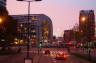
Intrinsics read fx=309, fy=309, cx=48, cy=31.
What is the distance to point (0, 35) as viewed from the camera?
7862 centimetres

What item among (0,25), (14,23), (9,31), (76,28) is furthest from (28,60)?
(76,28)

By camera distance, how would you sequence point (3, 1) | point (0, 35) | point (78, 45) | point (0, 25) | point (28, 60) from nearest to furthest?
1. point (28, 60)
2. point (0, 25)
3. point (0, 35)
4. point (78, 45)
5. point (3, 1)

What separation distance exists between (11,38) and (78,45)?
67834mm

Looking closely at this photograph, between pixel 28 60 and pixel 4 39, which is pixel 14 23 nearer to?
pixel 4 39

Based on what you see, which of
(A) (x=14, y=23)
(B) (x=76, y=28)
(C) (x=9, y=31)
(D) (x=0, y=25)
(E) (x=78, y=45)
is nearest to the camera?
(D) (x=0, y=25)

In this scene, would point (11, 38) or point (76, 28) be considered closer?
point (11, 38)

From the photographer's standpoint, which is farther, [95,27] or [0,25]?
[95,27]

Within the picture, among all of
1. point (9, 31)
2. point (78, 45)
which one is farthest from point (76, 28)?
point (9, 31)

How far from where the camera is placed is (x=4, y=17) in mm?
83062

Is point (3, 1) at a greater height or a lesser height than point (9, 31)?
greater

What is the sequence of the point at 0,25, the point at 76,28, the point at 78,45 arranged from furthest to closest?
the point at 78,45 → the point at 76,28 → the point at 0,25

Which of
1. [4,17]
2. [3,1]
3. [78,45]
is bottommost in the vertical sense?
[78,45]

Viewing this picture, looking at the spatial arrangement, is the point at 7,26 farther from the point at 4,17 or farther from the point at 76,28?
the point at 76,28

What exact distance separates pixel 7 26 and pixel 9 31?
13.0 ft
